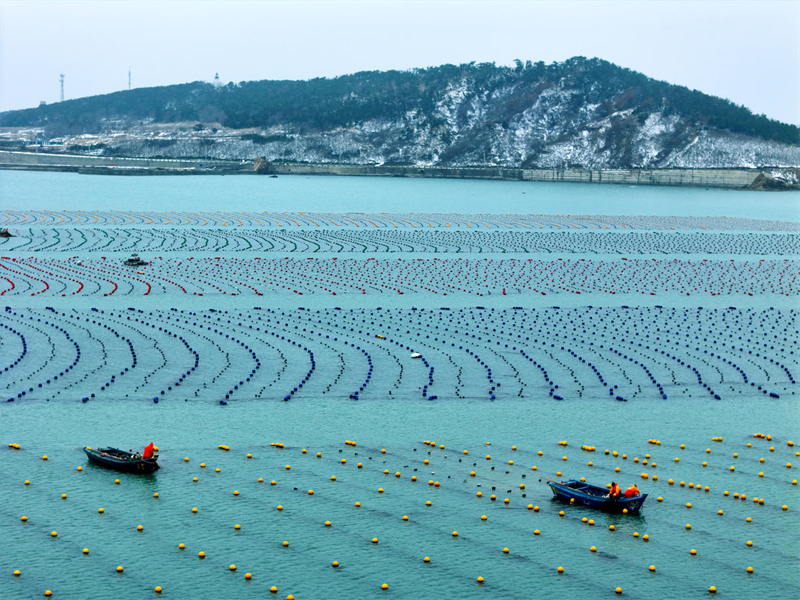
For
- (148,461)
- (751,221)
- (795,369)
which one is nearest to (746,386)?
(795,369)

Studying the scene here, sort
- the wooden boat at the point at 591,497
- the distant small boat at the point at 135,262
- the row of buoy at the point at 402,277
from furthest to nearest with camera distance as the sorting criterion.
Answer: the distant small boat at the point at 135,262, the row of buoy at the point at 402,277, the wooden boat at the point at 591,497

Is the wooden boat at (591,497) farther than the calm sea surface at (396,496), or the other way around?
the wooden boat at (591,497)

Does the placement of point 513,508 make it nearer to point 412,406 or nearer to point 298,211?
point 412,406

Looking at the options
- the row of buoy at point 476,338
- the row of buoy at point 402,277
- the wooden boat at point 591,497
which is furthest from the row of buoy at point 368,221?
the wooden boat at point 591,497

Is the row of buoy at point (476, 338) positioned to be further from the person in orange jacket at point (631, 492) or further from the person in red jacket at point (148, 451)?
the person in orange jacket at point (631, 492)

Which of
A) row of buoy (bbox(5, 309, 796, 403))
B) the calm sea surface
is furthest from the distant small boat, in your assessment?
the calm sea surface

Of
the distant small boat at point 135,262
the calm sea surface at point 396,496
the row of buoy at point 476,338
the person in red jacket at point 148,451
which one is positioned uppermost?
the distant small boat at point 135,262
